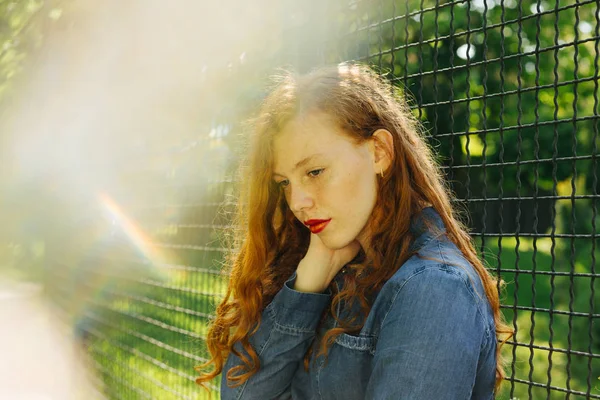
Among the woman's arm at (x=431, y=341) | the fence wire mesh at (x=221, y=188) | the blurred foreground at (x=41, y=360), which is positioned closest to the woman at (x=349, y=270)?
the woman's arm at (x=431, y=341)

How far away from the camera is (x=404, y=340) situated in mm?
1662

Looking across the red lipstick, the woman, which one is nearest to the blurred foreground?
the woman

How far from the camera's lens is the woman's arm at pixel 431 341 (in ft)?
5.30

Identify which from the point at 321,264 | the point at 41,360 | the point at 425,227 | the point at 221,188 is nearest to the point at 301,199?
the point at 321,264

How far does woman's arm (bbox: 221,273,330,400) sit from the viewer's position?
2172 millimetres

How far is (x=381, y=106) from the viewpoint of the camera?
2182mm

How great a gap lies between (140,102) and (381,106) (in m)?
3.70

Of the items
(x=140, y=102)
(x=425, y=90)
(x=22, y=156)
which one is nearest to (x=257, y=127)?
(x=140, y=102)

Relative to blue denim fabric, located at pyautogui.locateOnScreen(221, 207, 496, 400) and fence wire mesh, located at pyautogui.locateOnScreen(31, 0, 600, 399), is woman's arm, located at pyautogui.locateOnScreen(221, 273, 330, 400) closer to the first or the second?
blue denim fabric, located at pyautogui.locateOnScreen(221, 207, 496, 400)

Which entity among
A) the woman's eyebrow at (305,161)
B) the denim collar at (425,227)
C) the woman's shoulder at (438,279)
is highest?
the woman's eyebrow at (305,161)

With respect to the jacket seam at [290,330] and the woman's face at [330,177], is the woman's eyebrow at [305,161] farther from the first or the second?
the jacket seam at [290,330]

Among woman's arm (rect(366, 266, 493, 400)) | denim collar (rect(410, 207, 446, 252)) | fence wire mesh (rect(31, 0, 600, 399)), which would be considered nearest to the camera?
woman's arm (rect(366, 266, 493, 400))

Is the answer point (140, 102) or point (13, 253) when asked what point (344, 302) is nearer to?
point (140, 102)

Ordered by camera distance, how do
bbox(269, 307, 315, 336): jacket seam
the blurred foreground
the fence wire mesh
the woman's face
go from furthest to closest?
the blurred foreground → the fence wire mesh → bbox(269, 307, 315, 336): jacket seam → the woman's face
